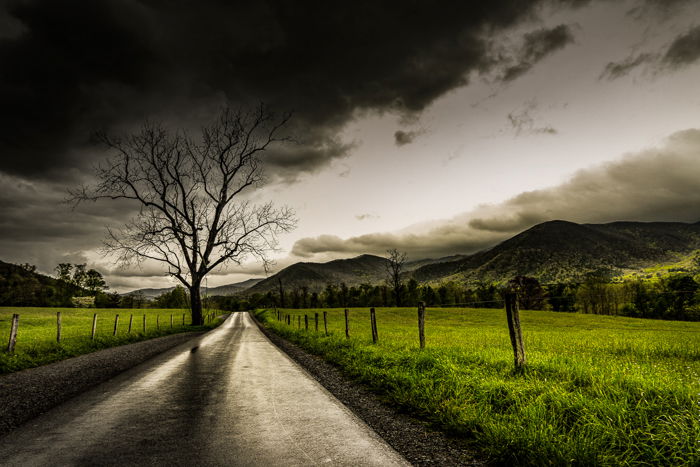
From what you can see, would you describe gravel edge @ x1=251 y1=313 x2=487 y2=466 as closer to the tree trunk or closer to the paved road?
the paved road

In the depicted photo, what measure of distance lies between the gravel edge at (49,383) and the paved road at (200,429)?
39 centimetres

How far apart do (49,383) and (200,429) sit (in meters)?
5.99

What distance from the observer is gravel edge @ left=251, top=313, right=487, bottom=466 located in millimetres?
3715

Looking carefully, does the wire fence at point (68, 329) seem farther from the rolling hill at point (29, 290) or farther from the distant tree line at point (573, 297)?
the rolling hill at point (29, 290)

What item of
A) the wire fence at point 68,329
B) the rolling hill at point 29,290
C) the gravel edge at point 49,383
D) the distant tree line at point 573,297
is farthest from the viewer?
the rolling hill at point 29,290

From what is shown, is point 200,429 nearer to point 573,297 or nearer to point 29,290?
point 573,297

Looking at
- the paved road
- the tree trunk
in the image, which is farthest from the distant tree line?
the tree trunk

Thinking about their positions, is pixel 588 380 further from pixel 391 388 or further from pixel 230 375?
pixel 230 375

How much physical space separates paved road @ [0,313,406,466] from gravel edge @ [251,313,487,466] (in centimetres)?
19

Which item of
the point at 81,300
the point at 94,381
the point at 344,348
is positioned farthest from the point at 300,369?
the point at 81,300

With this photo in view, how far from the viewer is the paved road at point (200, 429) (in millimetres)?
3602

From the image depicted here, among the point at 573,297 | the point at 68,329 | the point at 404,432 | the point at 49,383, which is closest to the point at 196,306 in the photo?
the point at 68,329

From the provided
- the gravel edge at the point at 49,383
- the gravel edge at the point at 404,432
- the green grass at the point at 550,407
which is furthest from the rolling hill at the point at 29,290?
the green grass at the point at 550,407

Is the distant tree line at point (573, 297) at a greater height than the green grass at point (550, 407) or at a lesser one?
lesser
